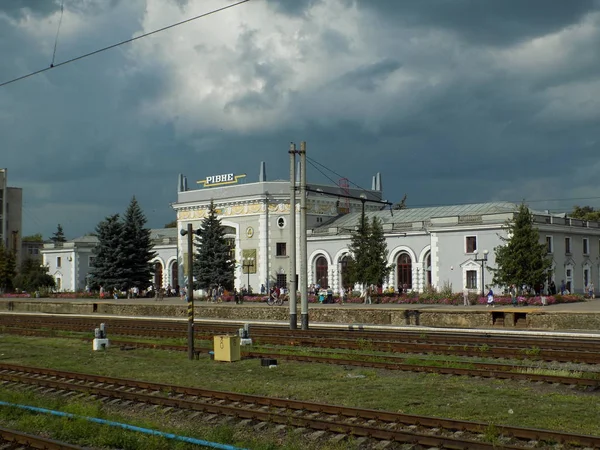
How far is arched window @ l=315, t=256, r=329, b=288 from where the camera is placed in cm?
6494

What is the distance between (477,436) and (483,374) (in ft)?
20.3

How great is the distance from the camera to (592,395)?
A: 14.4 meters

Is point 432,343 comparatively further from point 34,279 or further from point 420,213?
point 34,279

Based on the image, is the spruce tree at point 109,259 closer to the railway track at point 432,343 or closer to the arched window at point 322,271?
the arched window at point 322,271

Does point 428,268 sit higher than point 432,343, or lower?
higher

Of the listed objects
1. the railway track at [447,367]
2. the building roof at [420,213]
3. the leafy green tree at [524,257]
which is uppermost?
the building roof at [420,213]

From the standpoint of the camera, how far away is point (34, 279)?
8338 centimetres

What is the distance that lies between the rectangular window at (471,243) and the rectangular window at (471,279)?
5.28ft

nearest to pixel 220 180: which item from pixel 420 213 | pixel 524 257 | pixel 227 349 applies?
pixel 420 213

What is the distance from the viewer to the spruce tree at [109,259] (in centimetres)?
6888

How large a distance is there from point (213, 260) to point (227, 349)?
43.5 m

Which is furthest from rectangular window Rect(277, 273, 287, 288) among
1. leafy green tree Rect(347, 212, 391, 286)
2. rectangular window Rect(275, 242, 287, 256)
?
leafy green tree Rect(347, 212, 391, 286)

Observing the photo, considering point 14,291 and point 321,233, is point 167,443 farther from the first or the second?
point 14,291

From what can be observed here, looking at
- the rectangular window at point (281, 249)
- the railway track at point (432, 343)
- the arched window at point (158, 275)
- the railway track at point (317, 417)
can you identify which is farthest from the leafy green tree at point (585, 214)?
the railway track at point (317, 417)
